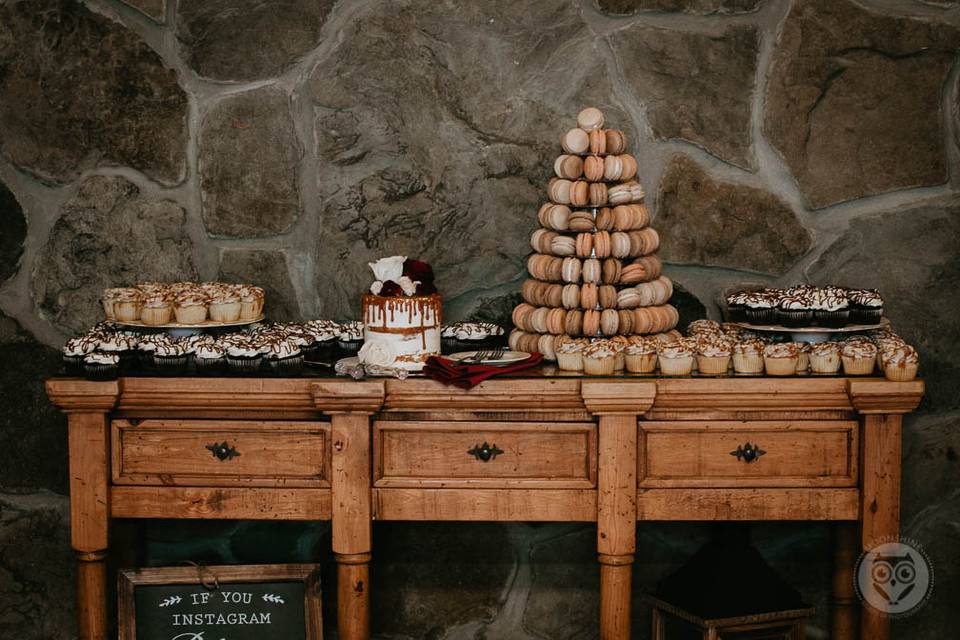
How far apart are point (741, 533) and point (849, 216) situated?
0.99m

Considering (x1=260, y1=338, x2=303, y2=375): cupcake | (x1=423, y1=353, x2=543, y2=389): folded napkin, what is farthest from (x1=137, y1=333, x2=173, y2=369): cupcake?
(x1=423, y1=353, x2=543, y2=389): folded napkin

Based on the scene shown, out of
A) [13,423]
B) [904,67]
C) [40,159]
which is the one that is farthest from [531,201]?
[13,423]

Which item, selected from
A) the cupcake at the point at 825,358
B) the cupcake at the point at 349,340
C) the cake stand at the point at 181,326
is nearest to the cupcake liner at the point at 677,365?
the cupcake at the point at 825,358

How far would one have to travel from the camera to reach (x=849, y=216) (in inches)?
133

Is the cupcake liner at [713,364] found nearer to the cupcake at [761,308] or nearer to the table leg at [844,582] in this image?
the cupcake at [761,308]

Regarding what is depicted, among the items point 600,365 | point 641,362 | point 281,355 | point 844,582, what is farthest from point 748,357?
point 281,355

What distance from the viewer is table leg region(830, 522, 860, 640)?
3.19 m

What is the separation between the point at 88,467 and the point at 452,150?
53.2 inches

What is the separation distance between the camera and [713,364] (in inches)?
114

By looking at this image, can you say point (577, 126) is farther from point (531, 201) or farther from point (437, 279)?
point (437, 279)

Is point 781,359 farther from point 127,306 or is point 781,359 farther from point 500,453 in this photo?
point 127,306

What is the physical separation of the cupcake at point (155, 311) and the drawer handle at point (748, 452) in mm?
1514

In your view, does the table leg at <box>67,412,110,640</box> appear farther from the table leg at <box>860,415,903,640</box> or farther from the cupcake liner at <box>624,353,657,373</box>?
the table leg at <box>860,415,903,640</box>

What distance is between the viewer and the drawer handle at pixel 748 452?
2.87 meters
